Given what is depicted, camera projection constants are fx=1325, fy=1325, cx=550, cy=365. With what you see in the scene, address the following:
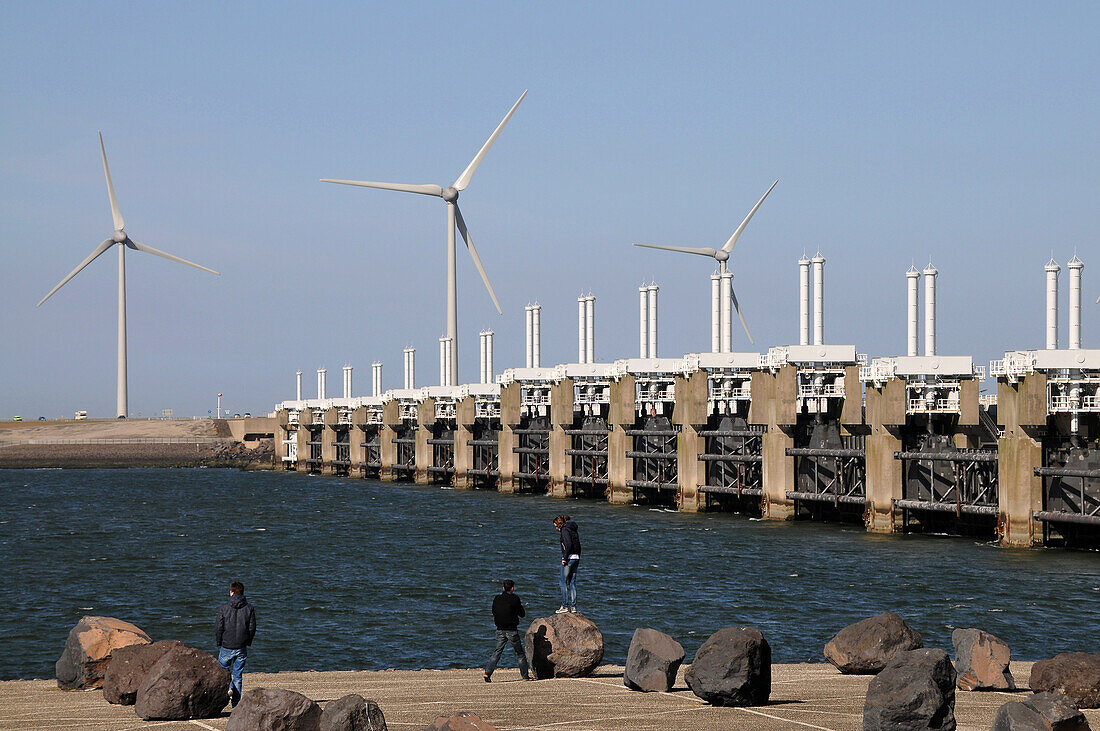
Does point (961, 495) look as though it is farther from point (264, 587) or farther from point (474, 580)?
point (264, 587)

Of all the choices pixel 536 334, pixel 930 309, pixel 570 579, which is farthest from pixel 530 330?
pixel 570 579

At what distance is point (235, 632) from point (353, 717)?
4.72 metres

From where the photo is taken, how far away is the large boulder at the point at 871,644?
26766 mm

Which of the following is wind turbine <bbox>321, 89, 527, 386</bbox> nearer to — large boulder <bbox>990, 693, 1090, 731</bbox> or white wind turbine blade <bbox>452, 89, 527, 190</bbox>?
white wind turbine blade <bbox>452, 89, 527, 190</bbox>

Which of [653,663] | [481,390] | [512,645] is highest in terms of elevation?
[481,390]

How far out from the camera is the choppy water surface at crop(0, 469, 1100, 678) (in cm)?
4134

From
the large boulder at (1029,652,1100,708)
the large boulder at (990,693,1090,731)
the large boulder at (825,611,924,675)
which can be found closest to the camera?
the large boulder at (990,693,1090,731)

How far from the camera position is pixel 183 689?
75.3 feet

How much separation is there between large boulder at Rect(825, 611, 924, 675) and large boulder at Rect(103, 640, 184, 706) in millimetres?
13229

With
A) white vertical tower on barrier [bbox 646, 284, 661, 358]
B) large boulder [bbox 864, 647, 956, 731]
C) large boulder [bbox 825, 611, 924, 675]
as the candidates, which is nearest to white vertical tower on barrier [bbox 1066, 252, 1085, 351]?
white vertical tower on barrier [bbox 646, 284, 661, 358]

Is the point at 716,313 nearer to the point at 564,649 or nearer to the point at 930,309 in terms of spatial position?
the point at 930,309

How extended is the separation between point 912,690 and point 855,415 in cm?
5852

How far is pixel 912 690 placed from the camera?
65.3 feet

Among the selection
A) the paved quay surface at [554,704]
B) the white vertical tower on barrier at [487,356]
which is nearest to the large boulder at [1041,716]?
the paved quay surface at [554,704]
